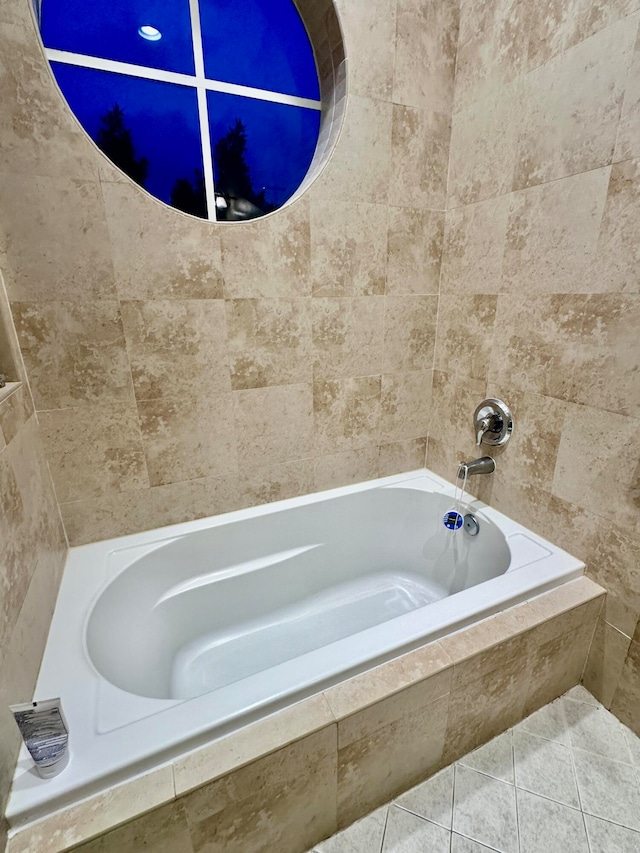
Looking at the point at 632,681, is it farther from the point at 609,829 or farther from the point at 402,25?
the point at 402,25

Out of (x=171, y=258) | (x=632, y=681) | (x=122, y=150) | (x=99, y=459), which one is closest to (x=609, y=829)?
(x=632, y=681)

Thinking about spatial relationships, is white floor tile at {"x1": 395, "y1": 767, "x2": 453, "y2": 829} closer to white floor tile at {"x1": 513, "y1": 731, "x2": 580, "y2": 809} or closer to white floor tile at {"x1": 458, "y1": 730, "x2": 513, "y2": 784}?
white floor tile at {"x1": 458, "y1": 730, "x2": 513, "y2": 784}

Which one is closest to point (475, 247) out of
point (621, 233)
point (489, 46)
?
point (621, 233)

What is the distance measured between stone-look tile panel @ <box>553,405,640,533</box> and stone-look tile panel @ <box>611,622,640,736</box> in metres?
0.37

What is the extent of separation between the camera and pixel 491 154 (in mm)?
1389

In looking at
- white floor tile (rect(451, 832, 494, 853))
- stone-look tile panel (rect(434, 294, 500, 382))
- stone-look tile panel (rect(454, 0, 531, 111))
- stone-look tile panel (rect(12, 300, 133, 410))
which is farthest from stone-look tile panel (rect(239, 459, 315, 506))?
stone-look tile panel (rect(454, 0, 531, 111))

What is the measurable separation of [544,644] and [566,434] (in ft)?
2.17

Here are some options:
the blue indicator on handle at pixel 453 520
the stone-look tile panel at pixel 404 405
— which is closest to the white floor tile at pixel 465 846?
the blue indicator on handle at pixel 453 520

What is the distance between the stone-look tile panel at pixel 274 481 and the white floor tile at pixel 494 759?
3.44ft

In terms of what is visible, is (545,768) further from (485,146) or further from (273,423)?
(485,146)

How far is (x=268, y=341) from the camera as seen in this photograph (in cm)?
145

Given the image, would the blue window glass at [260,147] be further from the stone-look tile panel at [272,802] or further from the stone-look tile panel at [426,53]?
the stone-look tile panel at [272,802]

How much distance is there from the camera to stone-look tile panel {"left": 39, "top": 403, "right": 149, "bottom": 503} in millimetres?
1259

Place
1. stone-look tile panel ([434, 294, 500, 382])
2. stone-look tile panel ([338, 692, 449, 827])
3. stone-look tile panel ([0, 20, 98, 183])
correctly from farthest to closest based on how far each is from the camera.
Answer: stone-look tile panel ([434, 294, 500, 382]) → stone-look tile panel ([0, 20, 98, 183]) → stone-look tile panel ([338, 692, 449, 827])
